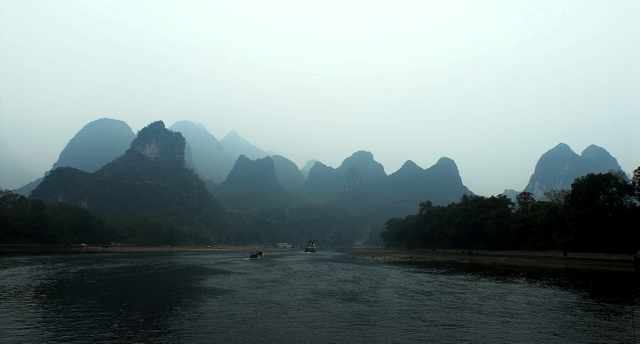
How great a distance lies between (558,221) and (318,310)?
181ft

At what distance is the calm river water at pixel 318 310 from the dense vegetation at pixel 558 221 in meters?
18.0

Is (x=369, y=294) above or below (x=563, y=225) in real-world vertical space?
below

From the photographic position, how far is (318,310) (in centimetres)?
2625

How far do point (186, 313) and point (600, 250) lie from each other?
57.6 meters

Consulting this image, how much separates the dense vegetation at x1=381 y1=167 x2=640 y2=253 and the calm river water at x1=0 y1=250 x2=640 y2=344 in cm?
1803

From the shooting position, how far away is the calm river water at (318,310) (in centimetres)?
1953

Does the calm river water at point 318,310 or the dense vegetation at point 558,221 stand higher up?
the dense vegetation at point 558,221

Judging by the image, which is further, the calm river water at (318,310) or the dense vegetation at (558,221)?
the dense vegetation at (558,221)

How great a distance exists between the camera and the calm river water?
1953 cm

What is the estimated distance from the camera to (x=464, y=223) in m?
97.1

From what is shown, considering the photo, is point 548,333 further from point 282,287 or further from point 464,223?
point 464,223

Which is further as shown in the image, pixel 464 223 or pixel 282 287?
pixel 464 223

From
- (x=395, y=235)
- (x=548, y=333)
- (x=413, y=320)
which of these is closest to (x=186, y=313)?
(x=413, y=320)

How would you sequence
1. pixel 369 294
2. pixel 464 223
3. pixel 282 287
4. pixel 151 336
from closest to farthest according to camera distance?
1. pixel 151 336
2. pixel 369 294
3. pixel 282 287
4. pixel 464 223
